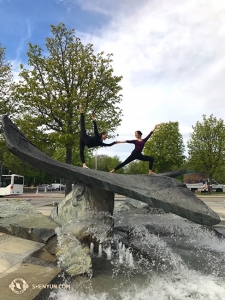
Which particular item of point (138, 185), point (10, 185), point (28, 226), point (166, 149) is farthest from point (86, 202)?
point (166, 149)

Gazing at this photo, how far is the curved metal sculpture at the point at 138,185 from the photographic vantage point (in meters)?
3.86

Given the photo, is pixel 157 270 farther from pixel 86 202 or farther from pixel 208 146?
pixel 208 146

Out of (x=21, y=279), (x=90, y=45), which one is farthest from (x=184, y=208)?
(x=90, y=45)

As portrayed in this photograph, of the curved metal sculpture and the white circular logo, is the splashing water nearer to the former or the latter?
the white circular logo

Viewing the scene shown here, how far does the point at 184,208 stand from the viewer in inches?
152

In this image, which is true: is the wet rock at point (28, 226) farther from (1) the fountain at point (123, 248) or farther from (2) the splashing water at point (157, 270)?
(2) the splashing water at point (157, 270)

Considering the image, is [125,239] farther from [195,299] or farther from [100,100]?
[100,100]

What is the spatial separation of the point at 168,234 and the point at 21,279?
4380 millimetres

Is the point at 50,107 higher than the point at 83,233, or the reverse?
the point at 50,107

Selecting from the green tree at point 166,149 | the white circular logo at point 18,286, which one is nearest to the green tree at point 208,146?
the green tree at point 166,149

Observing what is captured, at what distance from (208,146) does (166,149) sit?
188 inches

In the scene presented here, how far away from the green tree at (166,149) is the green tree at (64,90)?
18.3 meters

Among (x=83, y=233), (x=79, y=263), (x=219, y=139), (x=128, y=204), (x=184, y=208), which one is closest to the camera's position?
(x=184, y=208)

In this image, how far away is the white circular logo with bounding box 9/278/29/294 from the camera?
11.2ft
